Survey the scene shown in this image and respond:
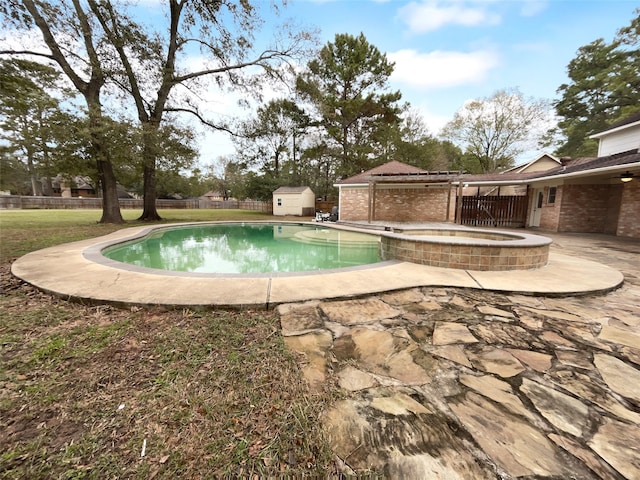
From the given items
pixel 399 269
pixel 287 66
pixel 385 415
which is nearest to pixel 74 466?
pixel 385 415

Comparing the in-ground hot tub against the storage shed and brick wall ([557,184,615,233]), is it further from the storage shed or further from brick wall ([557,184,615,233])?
the storage shed

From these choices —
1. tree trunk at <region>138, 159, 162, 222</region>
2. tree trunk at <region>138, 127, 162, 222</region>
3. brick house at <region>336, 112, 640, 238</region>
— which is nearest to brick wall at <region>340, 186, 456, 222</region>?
brick house at <region>336, 112, 640, 238</region>

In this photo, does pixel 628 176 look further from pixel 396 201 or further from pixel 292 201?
pixel 292 201

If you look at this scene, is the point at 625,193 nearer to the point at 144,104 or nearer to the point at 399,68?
the point at 399,68

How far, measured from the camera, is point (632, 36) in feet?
61.7

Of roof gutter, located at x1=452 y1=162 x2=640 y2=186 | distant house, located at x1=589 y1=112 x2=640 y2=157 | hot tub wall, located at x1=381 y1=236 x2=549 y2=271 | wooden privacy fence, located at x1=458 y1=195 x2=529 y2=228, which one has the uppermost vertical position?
distant house, located at x1=589 y1=112 x2=640 y2=157

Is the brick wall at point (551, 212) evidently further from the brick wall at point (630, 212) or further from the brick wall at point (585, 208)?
the brick wall at point (630, 212)

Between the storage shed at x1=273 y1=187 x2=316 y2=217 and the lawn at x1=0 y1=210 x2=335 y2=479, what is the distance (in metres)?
20.4

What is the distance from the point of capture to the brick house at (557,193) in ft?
29.0

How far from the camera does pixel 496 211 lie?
14.0 m

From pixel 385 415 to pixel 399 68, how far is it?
2460 cm

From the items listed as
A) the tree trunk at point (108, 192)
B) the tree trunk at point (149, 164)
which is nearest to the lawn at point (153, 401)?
the tree trunk at point (149, 164)

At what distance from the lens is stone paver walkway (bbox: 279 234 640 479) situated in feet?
4.09

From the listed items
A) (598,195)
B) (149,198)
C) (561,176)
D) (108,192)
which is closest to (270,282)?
(561,176)
